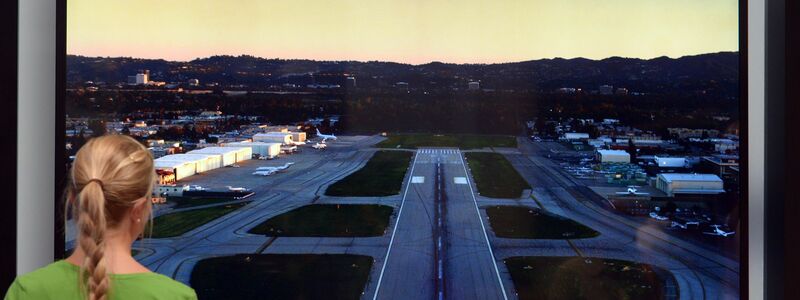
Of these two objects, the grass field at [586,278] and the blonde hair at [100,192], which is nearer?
the blonde hair at [100,192]

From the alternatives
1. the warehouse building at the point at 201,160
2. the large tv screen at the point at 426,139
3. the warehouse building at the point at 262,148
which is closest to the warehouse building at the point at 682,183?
the large tv screen at the point at 426,139

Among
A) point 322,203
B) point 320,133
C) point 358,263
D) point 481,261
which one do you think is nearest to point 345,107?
point 320,133

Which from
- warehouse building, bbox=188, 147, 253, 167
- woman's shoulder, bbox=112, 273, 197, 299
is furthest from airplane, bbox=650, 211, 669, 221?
woman's shoulder, bbox=112, 273, 197, 299

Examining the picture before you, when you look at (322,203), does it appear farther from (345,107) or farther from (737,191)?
(737,191)

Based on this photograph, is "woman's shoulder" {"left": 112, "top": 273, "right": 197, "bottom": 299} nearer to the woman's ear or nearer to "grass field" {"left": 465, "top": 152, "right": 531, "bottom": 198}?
the woman's ear

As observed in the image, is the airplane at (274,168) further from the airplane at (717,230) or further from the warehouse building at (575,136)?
the airplane at (717,230)
